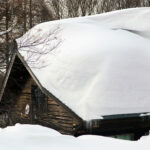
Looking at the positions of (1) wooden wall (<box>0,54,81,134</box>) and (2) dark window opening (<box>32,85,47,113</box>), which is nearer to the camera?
(1) wooden wall (<box>0,54,81,134</box>)

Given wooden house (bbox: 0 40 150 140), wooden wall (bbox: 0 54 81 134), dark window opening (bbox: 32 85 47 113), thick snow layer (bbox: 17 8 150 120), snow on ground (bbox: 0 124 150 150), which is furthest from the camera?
dark window opening (bbox: 32 85 47 113)

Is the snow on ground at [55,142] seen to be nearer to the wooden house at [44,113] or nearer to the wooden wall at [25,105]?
the wooden house at [44,113]

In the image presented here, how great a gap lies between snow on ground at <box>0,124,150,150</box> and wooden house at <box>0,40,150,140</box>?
3078 mm

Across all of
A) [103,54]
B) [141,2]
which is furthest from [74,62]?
[141,2]

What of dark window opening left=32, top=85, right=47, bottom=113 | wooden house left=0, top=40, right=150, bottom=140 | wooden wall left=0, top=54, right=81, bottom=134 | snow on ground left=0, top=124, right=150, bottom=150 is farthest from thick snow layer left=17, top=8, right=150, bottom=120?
snow on ground left=0, top=124, right=150, bottom=150

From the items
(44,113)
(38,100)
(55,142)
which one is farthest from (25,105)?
(55,142)

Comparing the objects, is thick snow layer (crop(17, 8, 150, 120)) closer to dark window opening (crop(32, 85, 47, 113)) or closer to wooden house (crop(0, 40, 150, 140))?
wooden house (crop(0, 40, 150, 140))

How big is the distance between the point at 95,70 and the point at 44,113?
2902 millimetres

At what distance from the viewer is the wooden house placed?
6618 mm

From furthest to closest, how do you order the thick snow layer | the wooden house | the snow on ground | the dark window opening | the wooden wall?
the dark window opening < the wooden wall < the thick snow layer < the wooden house < the snow on ground

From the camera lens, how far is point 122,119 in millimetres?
6688

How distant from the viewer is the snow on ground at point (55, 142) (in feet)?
8.96

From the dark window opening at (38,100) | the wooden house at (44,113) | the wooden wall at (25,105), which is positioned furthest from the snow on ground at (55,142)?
the dark window opening at (38,100)

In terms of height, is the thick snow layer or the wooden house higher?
the thick snow layer
